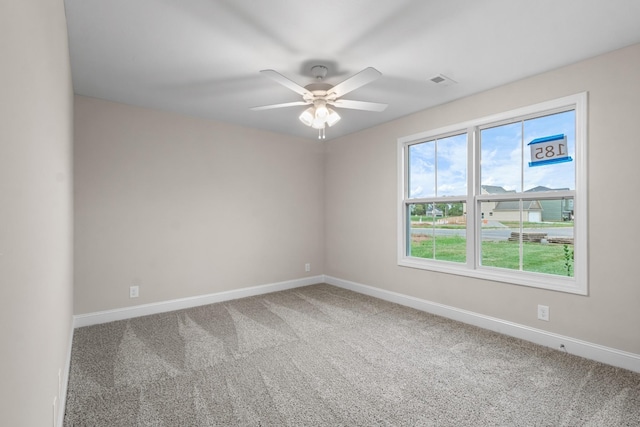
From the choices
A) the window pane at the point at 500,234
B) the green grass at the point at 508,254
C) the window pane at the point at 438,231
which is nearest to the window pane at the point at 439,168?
the window pane at the point at 438,231

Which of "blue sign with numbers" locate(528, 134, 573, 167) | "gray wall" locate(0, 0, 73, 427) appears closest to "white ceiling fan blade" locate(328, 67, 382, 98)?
"gray wall" locate(0, 0, 73, 427)

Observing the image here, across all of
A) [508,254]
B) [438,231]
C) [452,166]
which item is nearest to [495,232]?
[508,254]

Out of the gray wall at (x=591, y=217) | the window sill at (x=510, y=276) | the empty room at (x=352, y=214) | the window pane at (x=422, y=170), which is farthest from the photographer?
the window pane at (x=422, y=170)

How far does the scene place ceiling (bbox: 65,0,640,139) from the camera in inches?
77.1

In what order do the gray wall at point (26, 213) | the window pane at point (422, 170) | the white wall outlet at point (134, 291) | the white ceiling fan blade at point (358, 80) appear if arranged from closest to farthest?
the gray wall at point (26, 213) → the white ceiling fan blade at point (358, 80) → the white wall outlet at point (134, 291) → the window pane at point (422, 170)

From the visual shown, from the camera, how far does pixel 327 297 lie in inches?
172

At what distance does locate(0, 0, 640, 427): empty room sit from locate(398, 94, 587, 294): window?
0.07 feet

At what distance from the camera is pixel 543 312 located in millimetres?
2826

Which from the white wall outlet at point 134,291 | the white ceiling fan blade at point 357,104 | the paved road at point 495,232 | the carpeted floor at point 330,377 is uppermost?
the white ceiling fan blade at point 357,104

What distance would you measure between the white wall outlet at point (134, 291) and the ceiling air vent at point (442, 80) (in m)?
3.91

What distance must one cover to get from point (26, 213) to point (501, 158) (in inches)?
146

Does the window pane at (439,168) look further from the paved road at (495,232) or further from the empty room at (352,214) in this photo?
the paved road at (495,232)

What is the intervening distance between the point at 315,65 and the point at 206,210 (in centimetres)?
242

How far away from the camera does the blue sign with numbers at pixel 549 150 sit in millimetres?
2830
